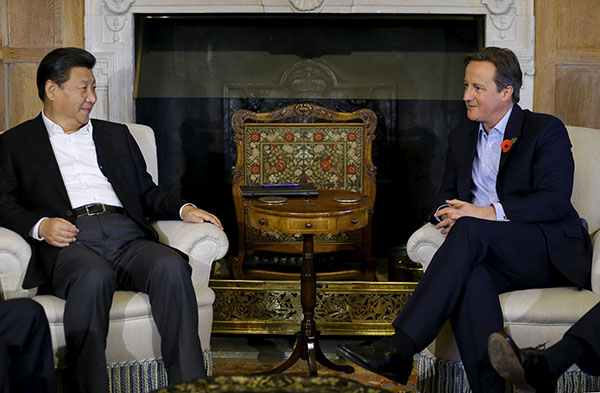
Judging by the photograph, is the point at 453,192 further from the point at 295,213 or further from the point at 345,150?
the point at 345,150

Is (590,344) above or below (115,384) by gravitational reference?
above

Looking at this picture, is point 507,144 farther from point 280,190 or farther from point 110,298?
point 110,298

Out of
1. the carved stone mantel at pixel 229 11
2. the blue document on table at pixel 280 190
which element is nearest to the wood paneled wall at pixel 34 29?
the carved stone mantel at pixel 229 11

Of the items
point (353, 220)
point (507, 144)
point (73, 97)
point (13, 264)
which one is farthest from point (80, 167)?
point (507, 144)

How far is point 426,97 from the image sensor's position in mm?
4285

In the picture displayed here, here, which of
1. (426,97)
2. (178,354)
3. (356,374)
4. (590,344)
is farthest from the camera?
(426,97)

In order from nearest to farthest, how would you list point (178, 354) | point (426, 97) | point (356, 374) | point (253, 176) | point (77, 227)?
1. point (178, 354)
2. point (77, 227)
3. point (356, 374)
4. point (253, 176)
5. point (426, 97)

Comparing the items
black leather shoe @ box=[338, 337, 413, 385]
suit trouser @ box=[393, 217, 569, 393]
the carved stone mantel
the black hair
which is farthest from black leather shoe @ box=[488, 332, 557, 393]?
the carved stone mantel

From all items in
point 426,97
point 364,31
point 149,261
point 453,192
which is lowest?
point 149,261

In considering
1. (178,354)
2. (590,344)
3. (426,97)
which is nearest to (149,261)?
(178,354)

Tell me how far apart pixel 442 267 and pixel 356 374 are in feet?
2.90

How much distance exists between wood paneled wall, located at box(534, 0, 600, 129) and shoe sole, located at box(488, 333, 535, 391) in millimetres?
2229

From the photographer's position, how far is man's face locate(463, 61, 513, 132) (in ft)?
9.12

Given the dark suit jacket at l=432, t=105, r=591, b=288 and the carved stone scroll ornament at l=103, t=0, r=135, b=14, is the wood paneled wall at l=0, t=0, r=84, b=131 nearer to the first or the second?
the carved stone scroll ornament at l=103, t=0, r=135, b=14
